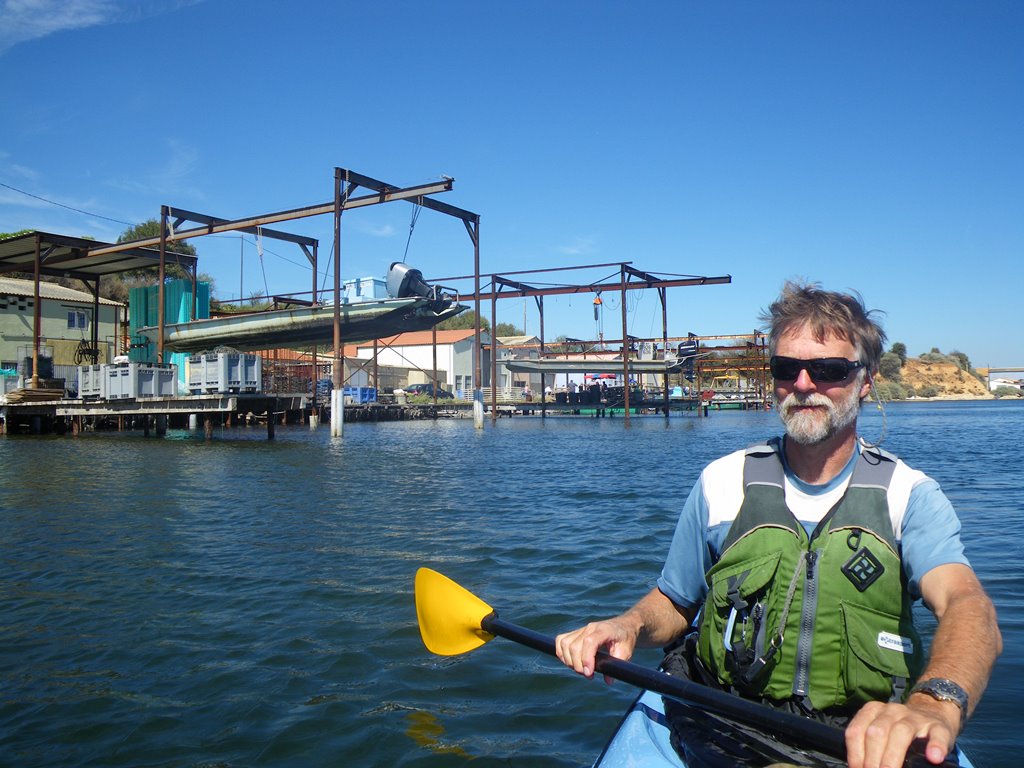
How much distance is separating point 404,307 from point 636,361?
24433 millimetres

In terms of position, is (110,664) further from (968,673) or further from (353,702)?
(968,673)

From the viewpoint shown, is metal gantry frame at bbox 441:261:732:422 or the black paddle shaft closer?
the black paddle shaft

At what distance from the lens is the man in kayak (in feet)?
7.09

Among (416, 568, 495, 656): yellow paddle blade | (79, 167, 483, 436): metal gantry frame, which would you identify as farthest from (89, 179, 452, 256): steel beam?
(416, 568, 495, 656): yellow paddle blade

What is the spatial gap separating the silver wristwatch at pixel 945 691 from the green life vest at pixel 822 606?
0.32m

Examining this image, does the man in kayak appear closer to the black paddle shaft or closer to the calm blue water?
the black paddle shaft

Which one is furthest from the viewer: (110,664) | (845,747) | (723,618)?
(110,664)

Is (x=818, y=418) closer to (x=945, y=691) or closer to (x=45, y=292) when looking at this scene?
(x=945, y=691)

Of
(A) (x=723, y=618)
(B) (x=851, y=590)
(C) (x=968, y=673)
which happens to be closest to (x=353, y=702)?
(A) (x=723, y=618)

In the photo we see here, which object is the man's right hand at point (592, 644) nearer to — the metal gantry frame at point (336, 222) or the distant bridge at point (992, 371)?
the metal gantry frame at point (336, 222)

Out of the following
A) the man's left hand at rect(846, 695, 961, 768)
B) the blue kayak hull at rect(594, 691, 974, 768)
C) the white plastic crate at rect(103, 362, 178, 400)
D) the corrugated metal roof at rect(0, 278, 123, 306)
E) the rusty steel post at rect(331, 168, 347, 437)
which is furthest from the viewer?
the corrugated metal roof at rect(0, 278, 123, 306)

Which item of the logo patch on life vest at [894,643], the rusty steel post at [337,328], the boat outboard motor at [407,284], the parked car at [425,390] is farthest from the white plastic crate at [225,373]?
the parked car at [425,390]

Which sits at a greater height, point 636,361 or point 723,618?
point 636,361

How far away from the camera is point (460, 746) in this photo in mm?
3523
